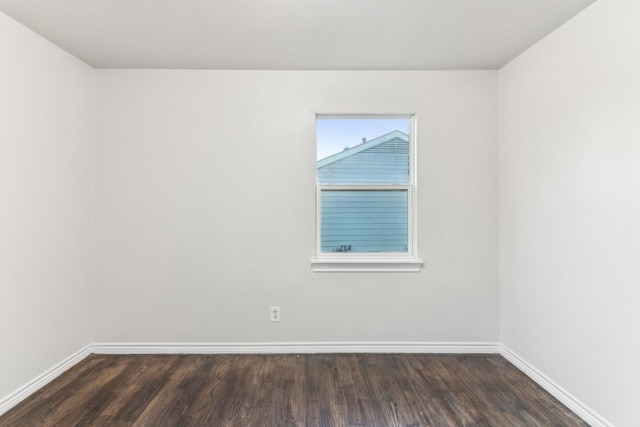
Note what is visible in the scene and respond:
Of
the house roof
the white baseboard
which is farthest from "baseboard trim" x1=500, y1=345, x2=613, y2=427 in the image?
the house roof

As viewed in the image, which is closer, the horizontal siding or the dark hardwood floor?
the dark hardwood floor

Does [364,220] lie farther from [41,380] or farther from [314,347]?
[41,380]

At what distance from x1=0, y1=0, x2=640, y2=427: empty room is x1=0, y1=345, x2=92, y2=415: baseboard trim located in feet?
0.05

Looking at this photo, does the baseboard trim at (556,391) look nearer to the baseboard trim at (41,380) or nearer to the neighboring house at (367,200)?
the neighboring house at (367,200)

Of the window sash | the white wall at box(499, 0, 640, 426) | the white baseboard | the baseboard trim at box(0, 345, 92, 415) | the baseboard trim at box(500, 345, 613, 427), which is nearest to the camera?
the white wall at box(499, 0, 640, 426)

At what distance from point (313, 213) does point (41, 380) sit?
237 cm

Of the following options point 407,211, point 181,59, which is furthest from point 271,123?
point 407,211

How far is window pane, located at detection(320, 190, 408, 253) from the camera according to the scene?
3.24 meters

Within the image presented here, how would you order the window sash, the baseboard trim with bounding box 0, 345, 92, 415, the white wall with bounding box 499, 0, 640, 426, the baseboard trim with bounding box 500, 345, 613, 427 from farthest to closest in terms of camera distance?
the window sash
the baseboard trim with bounding box 0, 345, 92, 415
the baseboard trim with bounding box 500, 345, 613, 427
the white wall with bounding box 499, 0, 640, 426

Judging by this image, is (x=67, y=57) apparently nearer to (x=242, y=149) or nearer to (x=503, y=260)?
(x=242, y=149)

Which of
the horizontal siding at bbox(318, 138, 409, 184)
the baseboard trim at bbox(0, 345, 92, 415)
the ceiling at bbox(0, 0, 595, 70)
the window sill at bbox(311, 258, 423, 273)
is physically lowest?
the baseboard trim at bbox(0, 345, 92, 415)

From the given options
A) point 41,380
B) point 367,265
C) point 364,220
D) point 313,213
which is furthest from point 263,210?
point 41,380

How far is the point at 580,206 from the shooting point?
A: 2215 mm

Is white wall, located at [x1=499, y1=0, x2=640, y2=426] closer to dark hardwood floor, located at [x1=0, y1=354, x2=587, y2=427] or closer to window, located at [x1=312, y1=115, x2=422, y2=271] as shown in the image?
dark hardwood floor, located at [x1=0, y1=354, x2=587, y2=427]
